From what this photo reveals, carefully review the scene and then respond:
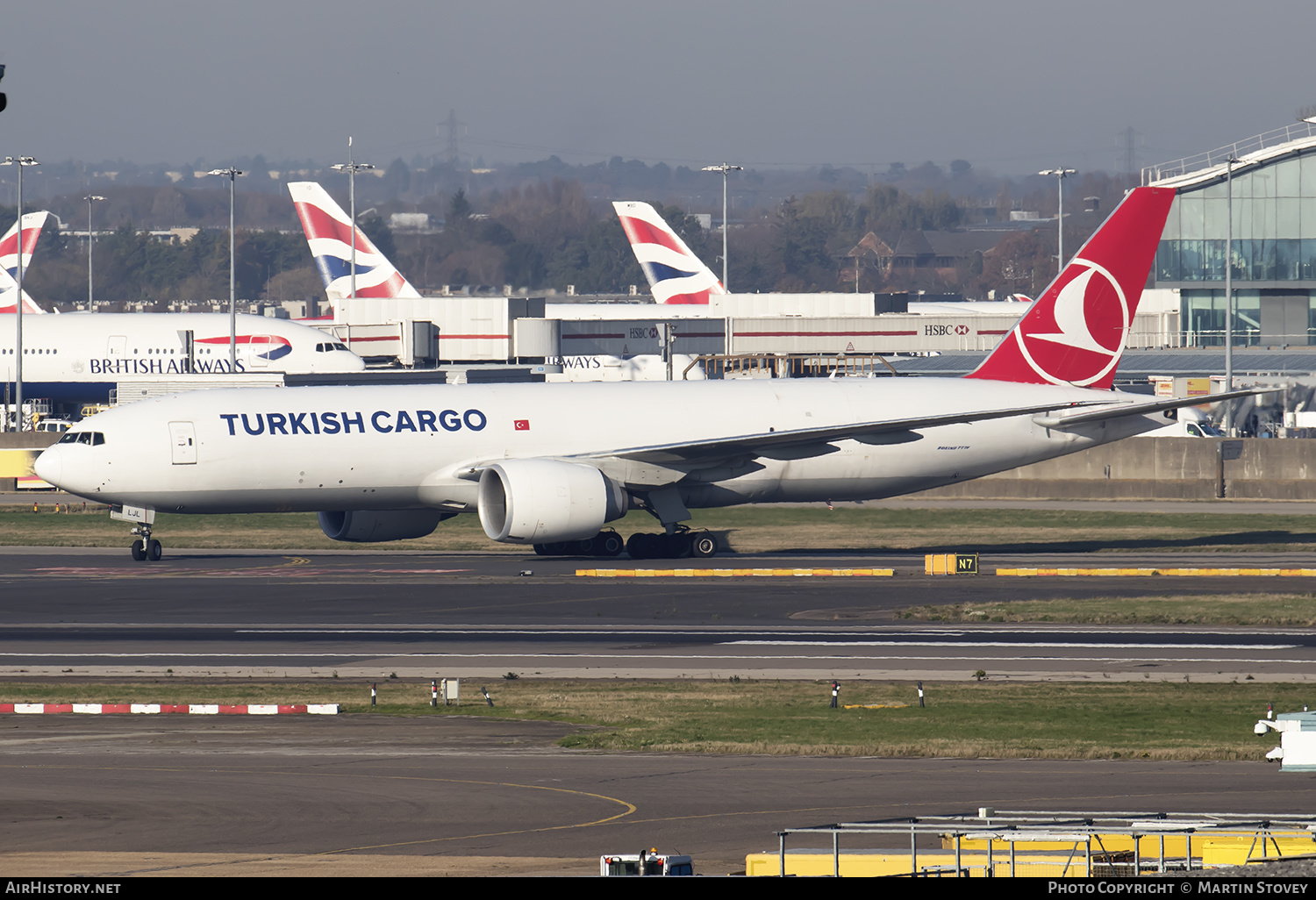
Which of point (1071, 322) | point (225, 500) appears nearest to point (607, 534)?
point (225, 500)

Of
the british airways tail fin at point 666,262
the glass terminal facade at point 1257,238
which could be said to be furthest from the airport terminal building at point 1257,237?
the british airways tail fin at point 666,262

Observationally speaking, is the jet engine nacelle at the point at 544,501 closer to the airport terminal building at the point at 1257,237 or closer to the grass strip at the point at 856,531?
the grass strip at the point at 856,531

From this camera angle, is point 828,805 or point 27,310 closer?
point 828,805

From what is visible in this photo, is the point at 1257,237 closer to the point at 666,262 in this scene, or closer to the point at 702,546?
the point at 666,262

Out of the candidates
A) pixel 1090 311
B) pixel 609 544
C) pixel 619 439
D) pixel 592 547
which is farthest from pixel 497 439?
pixel 1090 311

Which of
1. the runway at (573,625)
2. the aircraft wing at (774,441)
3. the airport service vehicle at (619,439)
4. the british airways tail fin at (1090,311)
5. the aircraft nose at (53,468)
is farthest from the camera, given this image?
the british airways tail fin at (1090,311)

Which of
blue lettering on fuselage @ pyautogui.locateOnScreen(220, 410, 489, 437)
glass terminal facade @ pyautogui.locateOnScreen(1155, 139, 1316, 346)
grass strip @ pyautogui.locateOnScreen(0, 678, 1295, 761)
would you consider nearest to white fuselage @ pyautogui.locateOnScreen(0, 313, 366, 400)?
blue lettering on fuselage @ pyautogui.locateOnScreen(220, 410, 489, 437)

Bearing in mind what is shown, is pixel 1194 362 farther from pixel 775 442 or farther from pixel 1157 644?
pixel 1157 644

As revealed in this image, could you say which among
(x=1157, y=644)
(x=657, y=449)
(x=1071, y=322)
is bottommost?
(x=1157, y=644)
